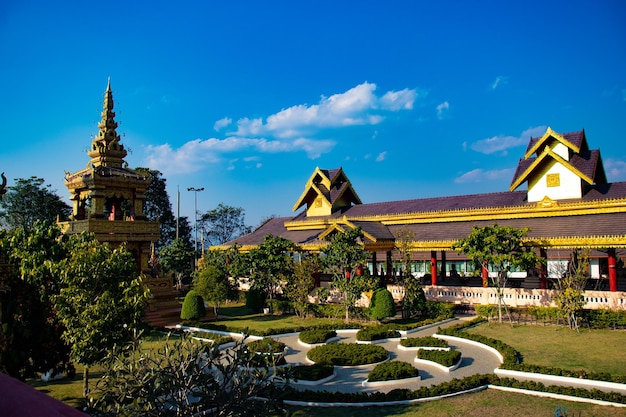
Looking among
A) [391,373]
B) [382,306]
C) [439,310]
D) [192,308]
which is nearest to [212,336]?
[192,308]

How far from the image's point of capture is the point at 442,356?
16.2 meters

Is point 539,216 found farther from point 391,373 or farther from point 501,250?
point 391,373

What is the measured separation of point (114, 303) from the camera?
43.3 feet

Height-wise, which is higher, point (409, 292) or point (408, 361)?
point (409, 292)

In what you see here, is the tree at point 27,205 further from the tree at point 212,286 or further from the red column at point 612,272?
the red column at point 612,272

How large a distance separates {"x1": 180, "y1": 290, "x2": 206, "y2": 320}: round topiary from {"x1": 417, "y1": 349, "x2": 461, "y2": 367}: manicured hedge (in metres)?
13.6

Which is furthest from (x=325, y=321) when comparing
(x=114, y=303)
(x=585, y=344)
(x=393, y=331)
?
(x=114, y=303)

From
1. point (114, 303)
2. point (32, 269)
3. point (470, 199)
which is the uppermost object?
point (470, 199)

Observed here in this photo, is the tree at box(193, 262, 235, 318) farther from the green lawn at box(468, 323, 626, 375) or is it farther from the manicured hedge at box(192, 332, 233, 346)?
the green lawn at box(468, 323, 626, 375)

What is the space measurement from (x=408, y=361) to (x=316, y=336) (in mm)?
4553

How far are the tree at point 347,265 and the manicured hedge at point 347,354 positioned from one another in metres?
6.09

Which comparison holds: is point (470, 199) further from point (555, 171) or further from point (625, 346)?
point (625, 346)

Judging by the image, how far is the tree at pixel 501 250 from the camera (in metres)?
22.0

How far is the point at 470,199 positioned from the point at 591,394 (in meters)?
20.3
